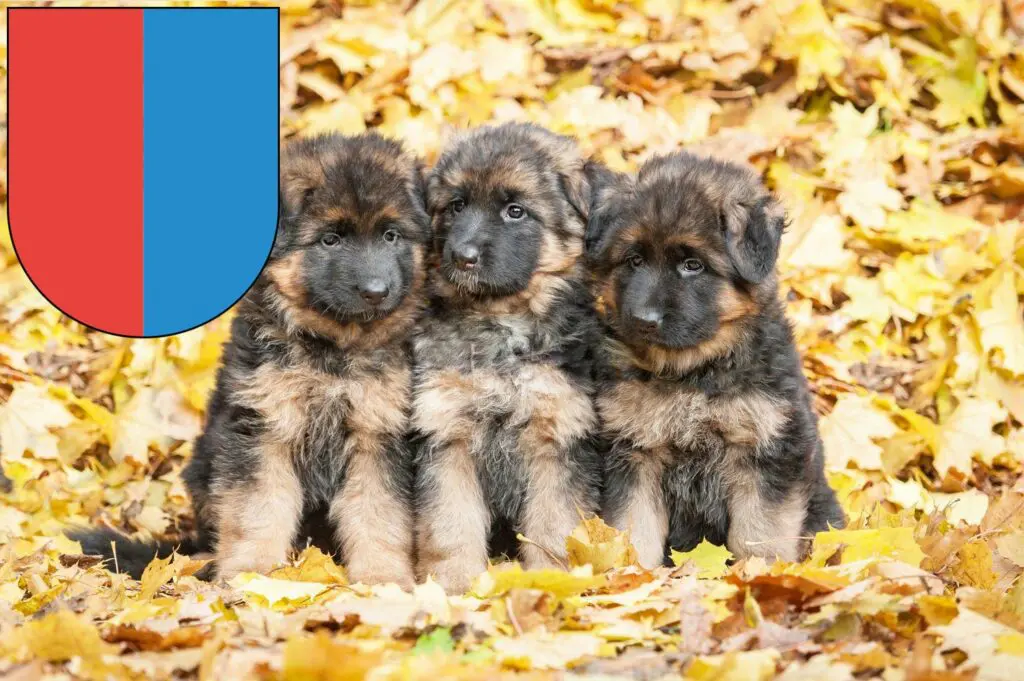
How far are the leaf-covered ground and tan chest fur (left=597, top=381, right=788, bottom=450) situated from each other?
20.5 inches

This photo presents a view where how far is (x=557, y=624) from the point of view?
3.89 m

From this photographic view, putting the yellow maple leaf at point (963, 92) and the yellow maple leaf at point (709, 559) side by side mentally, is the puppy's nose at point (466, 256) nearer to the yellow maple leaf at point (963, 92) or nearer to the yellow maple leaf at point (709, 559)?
the yellow maple leaf at point (709, 559)

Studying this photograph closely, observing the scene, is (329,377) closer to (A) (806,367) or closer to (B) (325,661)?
(B) (325,661)

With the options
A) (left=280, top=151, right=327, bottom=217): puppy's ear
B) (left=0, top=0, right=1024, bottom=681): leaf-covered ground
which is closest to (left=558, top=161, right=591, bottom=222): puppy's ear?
(left=280, top=151, right=327, bottom=217): puppy's ear

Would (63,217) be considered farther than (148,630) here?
Yes

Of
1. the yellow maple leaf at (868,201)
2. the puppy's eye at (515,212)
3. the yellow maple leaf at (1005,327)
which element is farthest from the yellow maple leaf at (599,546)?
the yellow maple leaf at (868,201)

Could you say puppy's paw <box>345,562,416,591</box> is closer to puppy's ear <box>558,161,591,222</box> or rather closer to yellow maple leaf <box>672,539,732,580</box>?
yellow maple leaf <box>672,539,732,580</box>

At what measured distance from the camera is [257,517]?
200 inches

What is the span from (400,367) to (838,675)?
262 centimetres

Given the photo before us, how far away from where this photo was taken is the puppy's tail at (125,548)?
537 centimetres

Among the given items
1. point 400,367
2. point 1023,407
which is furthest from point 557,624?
point 1023,407

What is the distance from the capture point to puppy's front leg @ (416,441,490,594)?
5059mm

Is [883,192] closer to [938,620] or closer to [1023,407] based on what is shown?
[1023,407]

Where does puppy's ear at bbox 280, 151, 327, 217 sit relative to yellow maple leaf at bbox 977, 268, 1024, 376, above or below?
above
